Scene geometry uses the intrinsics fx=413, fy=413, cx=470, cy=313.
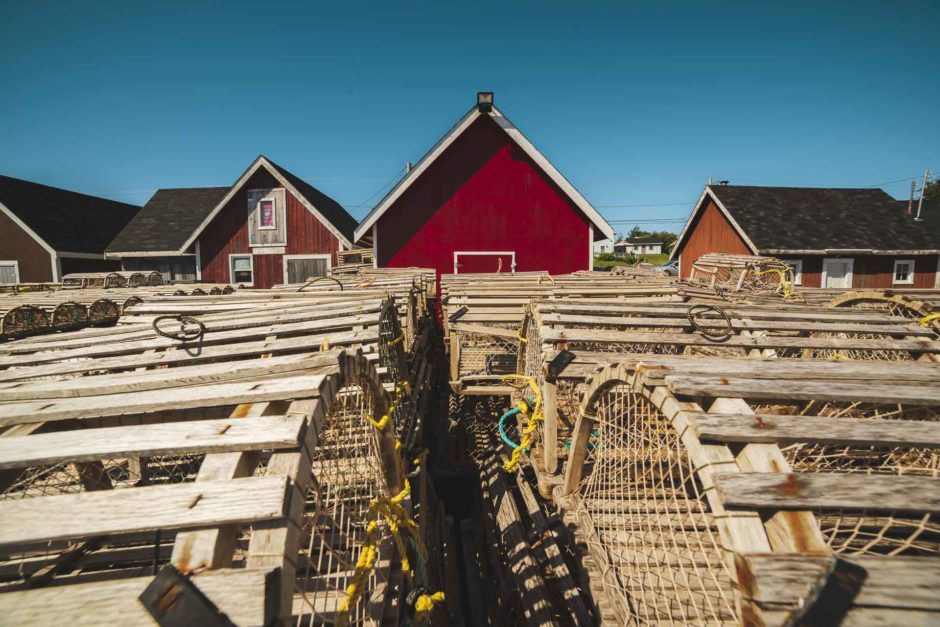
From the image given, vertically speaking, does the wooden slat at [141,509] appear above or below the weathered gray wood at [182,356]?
below

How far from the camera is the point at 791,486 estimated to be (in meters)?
1.04

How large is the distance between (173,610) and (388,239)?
11.8 meters

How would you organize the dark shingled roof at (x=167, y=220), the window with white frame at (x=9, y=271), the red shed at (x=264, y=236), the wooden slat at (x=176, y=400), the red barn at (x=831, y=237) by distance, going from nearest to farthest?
the wooden slat at (x=176, y=400) < the red shed at (x=264, y=236) < the dark shingled roof at (x=167, y=220) < the window with white frame at (x=9, y=271) < the red barn at (x=831, y=237)

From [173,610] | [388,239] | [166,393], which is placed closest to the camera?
[173,610]

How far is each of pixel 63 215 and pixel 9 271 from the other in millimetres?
4008

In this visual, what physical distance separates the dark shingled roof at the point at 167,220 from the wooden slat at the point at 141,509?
65.5 feet

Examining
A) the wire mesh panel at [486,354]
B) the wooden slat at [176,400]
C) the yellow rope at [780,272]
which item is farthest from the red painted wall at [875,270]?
the wooden slat at [176,400]

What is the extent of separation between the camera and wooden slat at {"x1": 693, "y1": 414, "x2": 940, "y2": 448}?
1172mm

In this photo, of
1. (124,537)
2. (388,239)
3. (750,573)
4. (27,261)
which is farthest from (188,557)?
(27,261)

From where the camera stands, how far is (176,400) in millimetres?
1366

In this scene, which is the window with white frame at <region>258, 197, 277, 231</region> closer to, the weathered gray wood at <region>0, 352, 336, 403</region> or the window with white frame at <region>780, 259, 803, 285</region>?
the weathered gray wood at <region>0, 352, 336, 403</region>

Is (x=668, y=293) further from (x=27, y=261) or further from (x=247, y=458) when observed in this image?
(x=27, y=261)

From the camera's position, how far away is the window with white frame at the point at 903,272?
63.6 ft

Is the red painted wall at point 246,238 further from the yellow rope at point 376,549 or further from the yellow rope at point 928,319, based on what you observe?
the yellow rope at point 928,319
